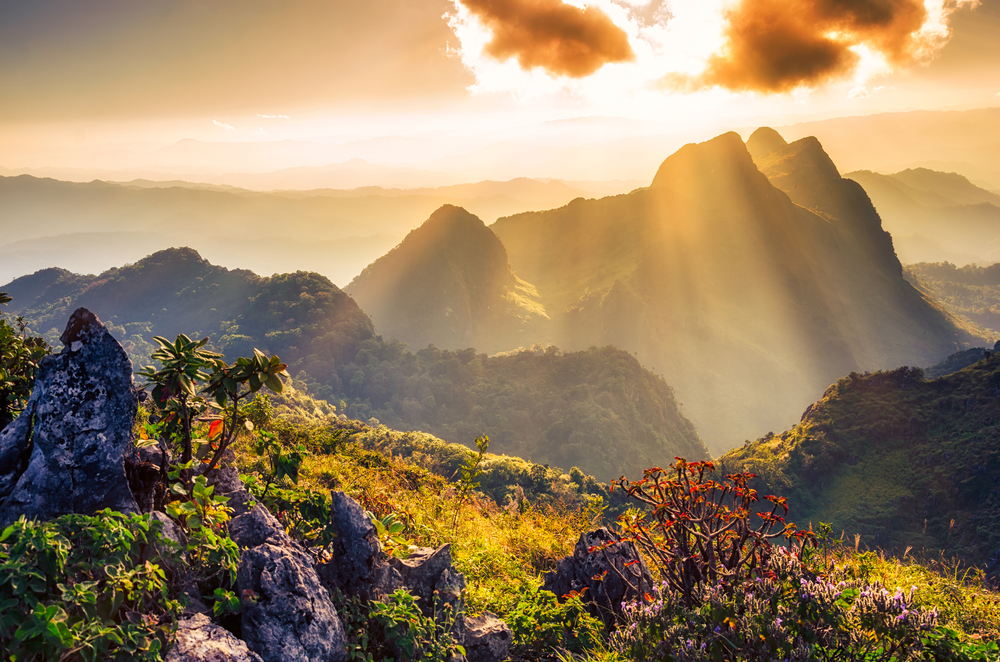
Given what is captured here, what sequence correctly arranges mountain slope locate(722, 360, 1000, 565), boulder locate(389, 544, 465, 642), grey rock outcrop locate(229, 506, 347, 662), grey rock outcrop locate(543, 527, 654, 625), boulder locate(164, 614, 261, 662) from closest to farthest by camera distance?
boulder locate(164, 614, 261, 662), grey rock outcrop locate(229, 506, 347, 662), boulder locate(389, 544, 465, 642), grey rock outcrop locate(543, 527, 654, 625), mountain slope locate(722, 360, 1000, 565)

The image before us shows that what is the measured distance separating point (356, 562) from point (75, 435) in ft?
9.21

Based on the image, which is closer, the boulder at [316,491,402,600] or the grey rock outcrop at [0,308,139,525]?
the grey rock outcrop at [0,308,139,525]

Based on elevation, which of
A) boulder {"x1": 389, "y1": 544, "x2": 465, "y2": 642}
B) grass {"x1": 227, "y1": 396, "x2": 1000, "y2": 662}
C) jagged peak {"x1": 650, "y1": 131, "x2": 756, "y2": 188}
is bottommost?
grass {"x1": 227, "y1": 396, "x2": 1000, "y2": 662}

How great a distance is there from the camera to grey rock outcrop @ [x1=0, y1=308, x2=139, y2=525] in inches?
145

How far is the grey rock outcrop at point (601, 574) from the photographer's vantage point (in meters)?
6.47

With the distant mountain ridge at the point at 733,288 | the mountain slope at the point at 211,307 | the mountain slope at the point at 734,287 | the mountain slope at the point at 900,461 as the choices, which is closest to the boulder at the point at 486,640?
the mountain slope at the point at 900,461

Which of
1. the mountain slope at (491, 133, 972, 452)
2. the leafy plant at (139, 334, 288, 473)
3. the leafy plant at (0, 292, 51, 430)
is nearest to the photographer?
the leafy plant at (139, 334, 288, 473)

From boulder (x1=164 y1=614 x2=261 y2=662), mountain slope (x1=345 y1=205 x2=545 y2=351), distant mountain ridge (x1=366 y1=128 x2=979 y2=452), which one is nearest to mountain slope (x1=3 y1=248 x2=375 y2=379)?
mountain slope (x1=345 y1=205 x2=545 y2=351)

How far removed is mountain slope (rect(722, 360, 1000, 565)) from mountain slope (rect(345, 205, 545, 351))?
91486 mm

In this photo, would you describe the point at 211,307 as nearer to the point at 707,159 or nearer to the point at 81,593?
the point at 81,593

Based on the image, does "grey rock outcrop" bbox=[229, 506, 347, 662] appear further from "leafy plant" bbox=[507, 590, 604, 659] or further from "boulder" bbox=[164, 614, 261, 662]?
"leafy plant" bbox=[507, 590, 604, 659]

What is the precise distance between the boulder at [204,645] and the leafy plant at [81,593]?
108mm

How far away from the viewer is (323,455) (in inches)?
451

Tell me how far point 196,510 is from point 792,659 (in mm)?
5106
